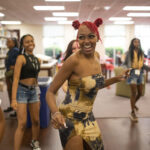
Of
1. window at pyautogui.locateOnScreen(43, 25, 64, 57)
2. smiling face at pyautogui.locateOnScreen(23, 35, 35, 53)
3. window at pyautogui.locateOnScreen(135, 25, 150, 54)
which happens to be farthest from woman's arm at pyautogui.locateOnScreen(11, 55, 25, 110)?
window at pyautogui.locateOnScreen(135, 25, 150, 54)

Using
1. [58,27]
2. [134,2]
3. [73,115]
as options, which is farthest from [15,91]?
[58,27]

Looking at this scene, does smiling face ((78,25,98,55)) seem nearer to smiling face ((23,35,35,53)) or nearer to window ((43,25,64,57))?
smiling face ((23,35,35,53))

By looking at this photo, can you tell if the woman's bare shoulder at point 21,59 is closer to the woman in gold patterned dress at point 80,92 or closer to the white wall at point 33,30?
the woman in gold patterned dress at point 80,92

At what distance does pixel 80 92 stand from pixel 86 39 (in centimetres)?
31

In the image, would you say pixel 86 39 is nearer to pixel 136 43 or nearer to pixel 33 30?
pixel 136 43

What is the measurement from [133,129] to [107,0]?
4.69m

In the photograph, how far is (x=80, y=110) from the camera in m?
1.19

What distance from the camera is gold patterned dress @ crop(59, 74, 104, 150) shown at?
1163 millimetres

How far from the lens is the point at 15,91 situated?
2.14 metres

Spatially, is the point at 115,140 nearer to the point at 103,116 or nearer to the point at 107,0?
the point at 103,116

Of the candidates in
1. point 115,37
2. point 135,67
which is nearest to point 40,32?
point 115,37

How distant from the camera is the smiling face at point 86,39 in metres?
1.16

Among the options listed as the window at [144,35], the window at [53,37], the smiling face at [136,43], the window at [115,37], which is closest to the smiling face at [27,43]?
the smiling face at [136,43]

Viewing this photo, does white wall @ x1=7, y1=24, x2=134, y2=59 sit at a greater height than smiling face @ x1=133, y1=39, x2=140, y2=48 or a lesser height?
greater
